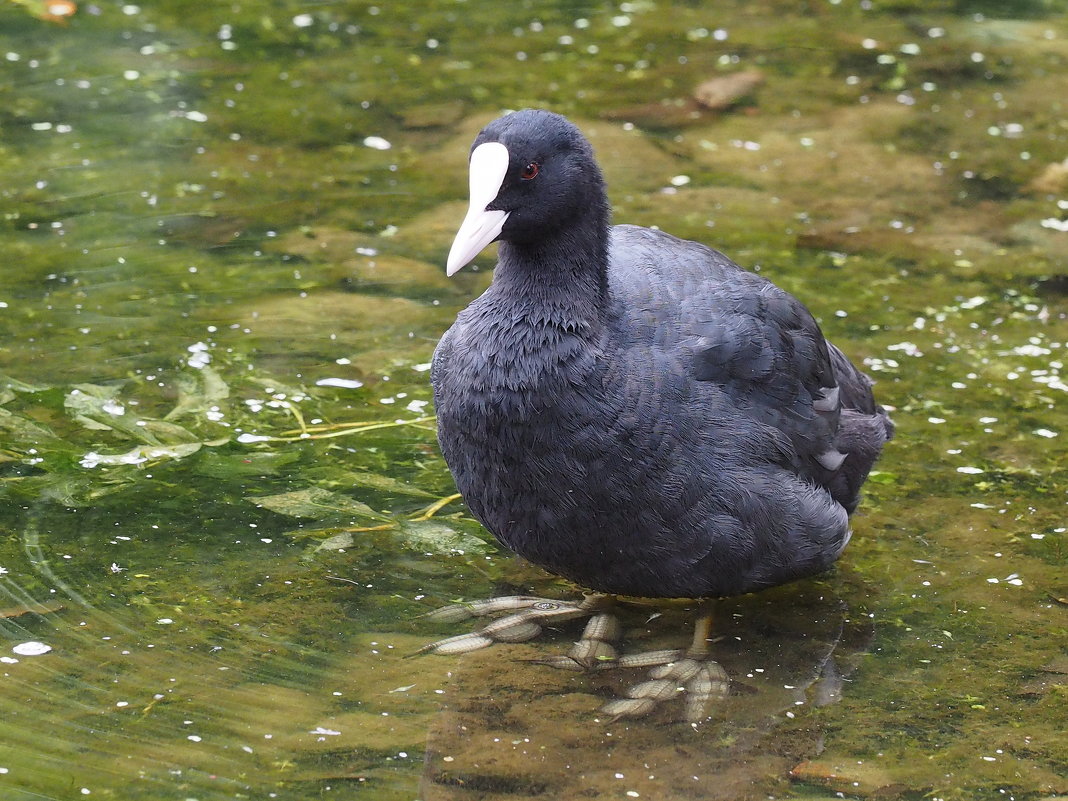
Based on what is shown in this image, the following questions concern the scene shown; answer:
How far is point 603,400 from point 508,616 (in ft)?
2.64

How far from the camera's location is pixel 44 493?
4477 millimetres

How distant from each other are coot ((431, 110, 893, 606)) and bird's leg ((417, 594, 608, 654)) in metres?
0.26

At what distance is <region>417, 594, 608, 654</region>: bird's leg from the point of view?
13.2 ft

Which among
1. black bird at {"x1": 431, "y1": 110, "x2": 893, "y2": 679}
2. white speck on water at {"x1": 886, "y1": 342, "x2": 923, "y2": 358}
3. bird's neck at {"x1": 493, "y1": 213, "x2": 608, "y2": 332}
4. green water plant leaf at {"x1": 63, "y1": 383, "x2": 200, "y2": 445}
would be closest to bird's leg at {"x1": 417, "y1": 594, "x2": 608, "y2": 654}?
black bird at {"x1": 431, "y1": 110, "x2": 893, "y2": 679}

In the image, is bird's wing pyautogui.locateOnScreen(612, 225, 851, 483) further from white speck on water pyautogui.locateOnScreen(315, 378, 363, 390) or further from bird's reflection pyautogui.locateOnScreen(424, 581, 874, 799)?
white speck on water pyautogui.locateOnScreen(315, 378, 363, 390)

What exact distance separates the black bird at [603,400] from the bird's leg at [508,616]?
9.0 inches

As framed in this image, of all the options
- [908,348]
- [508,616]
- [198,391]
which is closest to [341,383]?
[198,391]

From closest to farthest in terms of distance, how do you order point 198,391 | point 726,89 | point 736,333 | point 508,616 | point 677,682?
point 677,682 → point 736,333 → point 508,616 → point 198,391 → point 726,89

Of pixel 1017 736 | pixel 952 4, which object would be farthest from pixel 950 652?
pixel 952 4

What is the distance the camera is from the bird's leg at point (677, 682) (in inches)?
150

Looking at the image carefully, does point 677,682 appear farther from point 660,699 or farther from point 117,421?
point 117,421

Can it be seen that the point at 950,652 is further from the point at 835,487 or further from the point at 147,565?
the point at 147,565

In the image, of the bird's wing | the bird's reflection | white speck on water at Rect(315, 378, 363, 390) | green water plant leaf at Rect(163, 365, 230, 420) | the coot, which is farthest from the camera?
white speck on water at Rect(315, 378, 363, 390)

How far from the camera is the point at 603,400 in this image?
3799 millimetres
